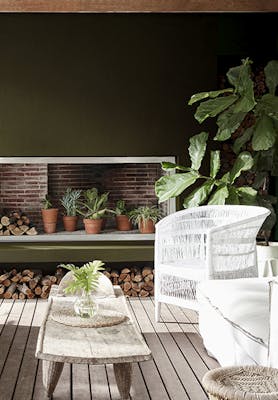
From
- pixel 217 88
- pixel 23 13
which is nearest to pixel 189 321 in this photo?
pixel 217 88

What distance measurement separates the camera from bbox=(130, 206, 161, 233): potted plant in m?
6.88

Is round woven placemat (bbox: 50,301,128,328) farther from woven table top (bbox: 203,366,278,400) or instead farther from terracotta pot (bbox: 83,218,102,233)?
terracotta pot (bbox: 83,218,102,233)

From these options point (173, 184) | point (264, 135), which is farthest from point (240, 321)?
point (173, 184)

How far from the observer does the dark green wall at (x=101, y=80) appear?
21.9 feet

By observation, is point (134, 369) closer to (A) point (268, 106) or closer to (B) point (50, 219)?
(A) point (268, 106)

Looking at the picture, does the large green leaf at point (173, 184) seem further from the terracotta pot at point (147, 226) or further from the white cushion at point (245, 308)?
the white cushion at point (245, 308)

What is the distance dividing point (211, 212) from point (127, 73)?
1602mm

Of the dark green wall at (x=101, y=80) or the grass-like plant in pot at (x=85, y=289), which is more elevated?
the dark green wall at (x=101, y=80)

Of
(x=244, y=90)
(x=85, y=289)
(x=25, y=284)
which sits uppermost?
(x=244, y=90)

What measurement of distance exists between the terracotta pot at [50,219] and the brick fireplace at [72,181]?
0.14 m

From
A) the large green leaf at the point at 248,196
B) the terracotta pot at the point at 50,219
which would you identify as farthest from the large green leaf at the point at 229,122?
the terracotta pot at the point at 50,219

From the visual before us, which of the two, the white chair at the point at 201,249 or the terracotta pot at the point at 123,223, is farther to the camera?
the terracotta pot at the point at 123,223

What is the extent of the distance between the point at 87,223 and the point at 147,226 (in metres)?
0.54

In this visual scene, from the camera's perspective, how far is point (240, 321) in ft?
11.9
